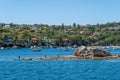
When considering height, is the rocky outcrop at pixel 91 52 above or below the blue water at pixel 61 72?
above

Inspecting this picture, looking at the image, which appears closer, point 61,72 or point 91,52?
point 61,72

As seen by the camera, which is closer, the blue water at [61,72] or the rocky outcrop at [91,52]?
the blue water at [61,72]

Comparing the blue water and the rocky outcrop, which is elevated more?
the rocky outcrop

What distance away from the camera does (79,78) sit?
6119 cm

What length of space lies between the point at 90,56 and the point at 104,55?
12.0 ft

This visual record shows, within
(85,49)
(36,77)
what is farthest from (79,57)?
(36,77)

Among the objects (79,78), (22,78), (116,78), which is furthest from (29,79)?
(116,78)

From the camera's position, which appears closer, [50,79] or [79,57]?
[50,79]

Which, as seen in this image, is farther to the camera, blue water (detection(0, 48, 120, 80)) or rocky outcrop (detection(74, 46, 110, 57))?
rocky outcrop (detection(74, 46, 110, 57))

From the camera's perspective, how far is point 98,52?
111m

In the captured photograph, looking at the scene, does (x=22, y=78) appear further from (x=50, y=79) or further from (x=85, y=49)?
(x=85, y=49)

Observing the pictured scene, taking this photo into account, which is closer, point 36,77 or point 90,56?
point 36,77

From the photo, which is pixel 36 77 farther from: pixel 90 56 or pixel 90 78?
pixel 90 56

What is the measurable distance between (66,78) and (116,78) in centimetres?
626
